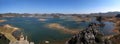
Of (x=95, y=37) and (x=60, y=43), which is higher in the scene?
(x=95, y=37)

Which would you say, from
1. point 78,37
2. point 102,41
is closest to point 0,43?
point 78,37

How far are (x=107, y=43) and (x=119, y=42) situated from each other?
1549cm

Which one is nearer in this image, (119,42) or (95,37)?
(95,37)

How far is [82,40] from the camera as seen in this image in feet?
170

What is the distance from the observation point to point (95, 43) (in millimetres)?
50469

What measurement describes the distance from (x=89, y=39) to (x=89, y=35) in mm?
1073

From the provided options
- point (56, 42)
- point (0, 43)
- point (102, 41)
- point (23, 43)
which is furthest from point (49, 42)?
point (102, 41)

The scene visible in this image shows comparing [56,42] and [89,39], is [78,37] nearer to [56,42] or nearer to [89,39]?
[89,39]

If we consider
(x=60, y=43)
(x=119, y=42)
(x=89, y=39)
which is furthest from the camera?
(x=60, y=43)

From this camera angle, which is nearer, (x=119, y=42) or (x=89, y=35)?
(x=89, y=35)

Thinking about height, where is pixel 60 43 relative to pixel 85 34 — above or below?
below

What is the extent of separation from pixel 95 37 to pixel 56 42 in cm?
2402

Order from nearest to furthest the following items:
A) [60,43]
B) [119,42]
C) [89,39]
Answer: [89,39]
[119,42]
[60,43]

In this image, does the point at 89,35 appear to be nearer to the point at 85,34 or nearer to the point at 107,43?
the point at 85,34
